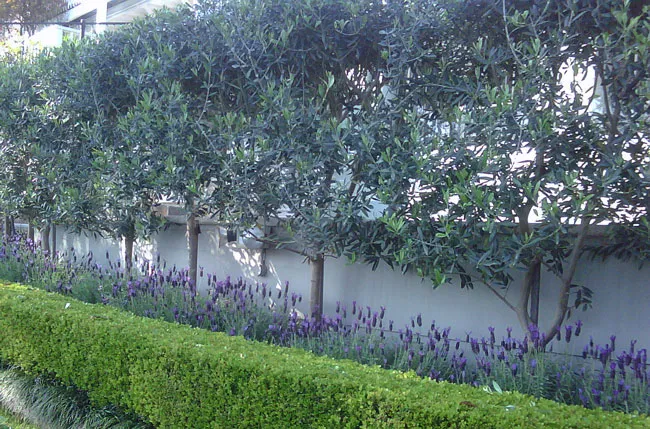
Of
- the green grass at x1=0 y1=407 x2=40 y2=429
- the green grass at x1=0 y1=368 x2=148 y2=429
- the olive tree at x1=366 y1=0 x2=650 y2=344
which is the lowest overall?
the green grass at x1=0 y1=407 x2=40 y2=429

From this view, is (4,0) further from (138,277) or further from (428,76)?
(428,76)

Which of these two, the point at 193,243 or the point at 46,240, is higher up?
the point at 193,243

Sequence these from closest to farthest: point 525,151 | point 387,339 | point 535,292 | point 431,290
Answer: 1. point 525,151
2. point 535,292
3. point 387,339
4. point 431,290

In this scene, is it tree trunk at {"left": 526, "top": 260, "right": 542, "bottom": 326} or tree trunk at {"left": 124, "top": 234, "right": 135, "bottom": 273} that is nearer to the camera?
tree trunk at {"left": 526, "top": 260, "right": 542, "bottom": 326}

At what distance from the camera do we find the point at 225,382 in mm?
4664

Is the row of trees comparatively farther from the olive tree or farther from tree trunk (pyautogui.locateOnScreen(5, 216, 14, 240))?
tree trunk (pyautogui.locateOnScreen(5, 216, 14, 240))

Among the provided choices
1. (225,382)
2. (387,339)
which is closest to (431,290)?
(387,339)

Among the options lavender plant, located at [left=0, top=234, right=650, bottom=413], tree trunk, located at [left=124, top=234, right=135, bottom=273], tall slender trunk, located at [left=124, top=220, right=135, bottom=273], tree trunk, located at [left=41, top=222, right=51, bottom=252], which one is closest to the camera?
lavender plant, located at [left=0, top=234, right=650, bottom=413]

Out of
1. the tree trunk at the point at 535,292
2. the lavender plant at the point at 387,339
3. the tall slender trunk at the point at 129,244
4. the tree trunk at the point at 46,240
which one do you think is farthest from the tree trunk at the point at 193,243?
the tree trunk at the point at 535,292

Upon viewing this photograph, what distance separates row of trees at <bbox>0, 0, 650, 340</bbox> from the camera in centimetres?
526

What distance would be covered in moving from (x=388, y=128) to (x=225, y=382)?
290 centimetres

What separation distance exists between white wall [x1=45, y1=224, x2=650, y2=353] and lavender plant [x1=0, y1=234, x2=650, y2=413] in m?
0.14

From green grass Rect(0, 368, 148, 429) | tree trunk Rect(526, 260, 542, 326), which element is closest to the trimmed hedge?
green grass Rect(0, 368, 148, 429)

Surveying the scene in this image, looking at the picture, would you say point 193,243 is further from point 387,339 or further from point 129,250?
point 387,339
